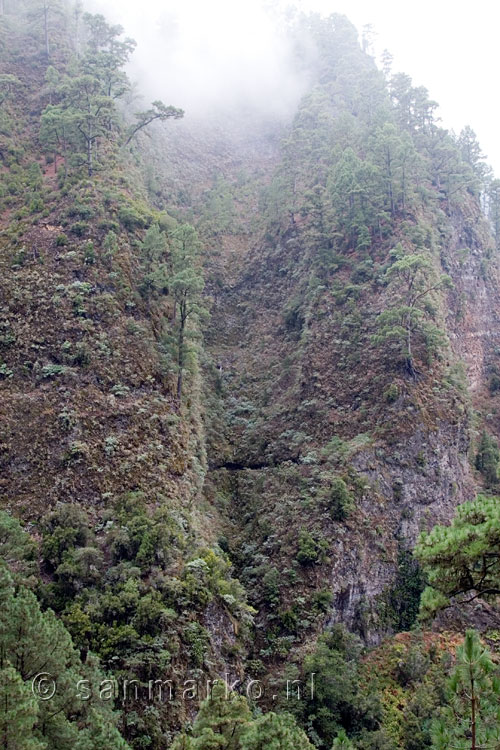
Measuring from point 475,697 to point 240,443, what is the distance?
86.6 ft

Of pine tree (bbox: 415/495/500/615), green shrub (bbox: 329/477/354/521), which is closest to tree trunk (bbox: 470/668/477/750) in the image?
pine tree (bbox: 415/495/500/615)

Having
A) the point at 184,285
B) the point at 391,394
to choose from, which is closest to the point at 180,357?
the point at 184,285

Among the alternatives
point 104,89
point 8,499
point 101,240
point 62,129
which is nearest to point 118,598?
point 8,499

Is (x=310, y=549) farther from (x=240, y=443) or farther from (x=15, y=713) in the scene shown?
(x=15, y=713)

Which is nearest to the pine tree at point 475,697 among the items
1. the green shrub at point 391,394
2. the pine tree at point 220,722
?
the pine tree at point 220,722

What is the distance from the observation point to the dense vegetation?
15273mm

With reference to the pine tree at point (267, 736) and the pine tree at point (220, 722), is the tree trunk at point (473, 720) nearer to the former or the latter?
the pine tree at point (267, 736)

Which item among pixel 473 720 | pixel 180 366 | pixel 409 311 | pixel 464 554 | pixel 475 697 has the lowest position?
pixel 473 720

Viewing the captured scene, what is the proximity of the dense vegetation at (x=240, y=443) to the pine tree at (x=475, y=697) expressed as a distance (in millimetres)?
55

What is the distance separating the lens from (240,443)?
115ft

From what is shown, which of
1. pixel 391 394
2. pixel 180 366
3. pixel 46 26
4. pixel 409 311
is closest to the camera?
pixel 180 366

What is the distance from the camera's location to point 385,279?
37.2 meters

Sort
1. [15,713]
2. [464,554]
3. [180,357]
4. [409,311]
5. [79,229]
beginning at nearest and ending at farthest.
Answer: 1. [464,554]
2. [15,713]
3. [180,357]
4. [409,311]
5. [79,229]

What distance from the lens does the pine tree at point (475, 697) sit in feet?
28.6
